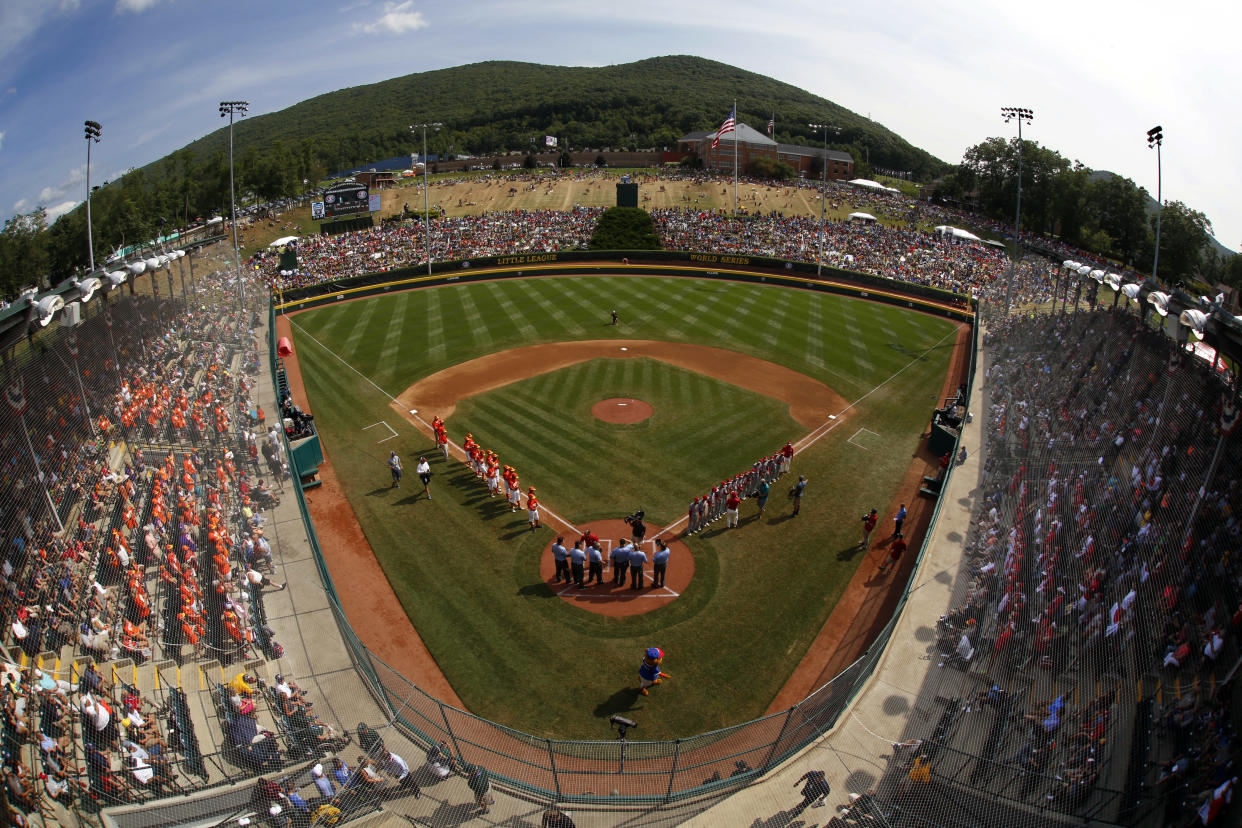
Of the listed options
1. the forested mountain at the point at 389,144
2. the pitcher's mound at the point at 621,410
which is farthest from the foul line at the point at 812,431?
the forested mountain at the point at 389,144

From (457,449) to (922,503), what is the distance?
1574cm

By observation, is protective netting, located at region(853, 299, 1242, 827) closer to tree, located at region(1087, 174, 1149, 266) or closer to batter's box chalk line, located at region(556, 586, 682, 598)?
batter's box chalk line, located at region(556, 586, 682, 598)

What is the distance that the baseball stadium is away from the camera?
1013cm

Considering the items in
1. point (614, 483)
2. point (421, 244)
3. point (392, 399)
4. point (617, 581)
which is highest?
point (421, 244)

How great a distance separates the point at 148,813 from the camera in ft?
31.5

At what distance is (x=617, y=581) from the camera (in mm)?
16781

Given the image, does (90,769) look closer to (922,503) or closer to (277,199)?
(922,503)

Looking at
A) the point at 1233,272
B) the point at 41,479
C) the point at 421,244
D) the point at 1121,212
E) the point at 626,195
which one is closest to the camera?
the point at 41,479

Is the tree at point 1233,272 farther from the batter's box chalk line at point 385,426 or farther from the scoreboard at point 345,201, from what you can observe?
the scoreboard at point 345,201

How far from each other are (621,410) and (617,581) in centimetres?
1111

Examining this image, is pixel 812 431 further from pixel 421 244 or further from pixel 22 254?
pixel 22 254

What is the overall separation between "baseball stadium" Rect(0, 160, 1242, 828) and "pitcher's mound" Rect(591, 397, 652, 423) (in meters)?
0.15

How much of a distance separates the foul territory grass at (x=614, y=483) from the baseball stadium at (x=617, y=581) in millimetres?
122

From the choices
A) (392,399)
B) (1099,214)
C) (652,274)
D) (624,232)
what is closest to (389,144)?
(624,232)
